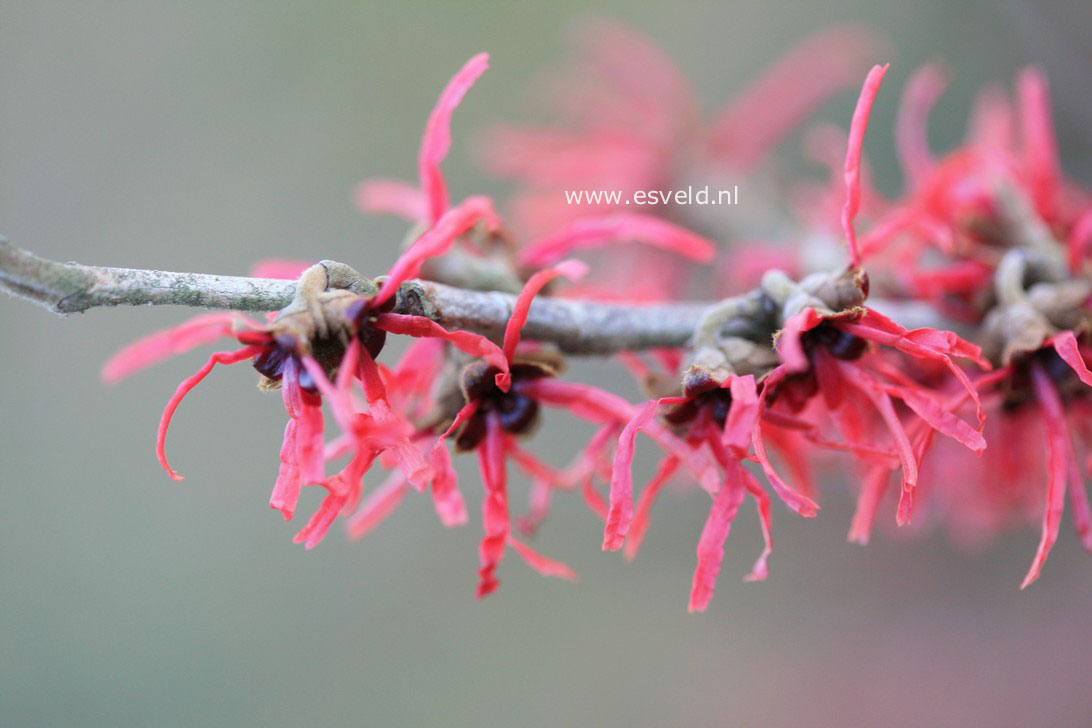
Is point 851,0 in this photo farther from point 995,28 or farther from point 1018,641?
point 1018,641

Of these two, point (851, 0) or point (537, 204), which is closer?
point (537, 204)

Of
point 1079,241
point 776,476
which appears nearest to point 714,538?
point 776,476

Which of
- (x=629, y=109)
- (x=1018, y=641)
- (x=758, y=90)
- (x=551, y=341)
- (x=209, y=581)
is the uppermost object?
(x=758, y=90)

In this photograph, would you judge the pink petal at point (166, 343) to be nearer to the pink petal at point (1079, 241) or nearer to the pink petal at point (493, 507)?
the pink petal at point (493, 507)

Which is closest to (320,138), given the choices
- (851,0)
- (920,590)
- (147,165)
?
(147,165)

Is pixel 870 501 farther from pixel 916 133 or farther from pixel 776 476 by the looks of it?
pixel 916 133

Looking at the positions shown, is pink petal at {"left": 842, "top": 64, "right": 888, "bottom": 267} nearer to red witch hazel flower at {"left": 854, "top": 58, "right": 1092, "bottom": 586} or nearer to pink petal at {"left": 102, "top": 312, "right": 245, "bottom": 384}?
red witch hazel flower at {"left": 854, "top": 58, "right": 1092, "bottom": 586}

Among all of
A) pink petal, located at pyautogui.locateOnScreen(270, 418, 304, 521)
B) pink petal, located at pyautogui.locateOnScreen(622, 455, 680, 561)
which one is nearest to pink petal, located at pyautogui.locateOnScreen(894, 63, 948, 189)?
pink petal, located at pyautogui.locateOnScreen(622, 455, 680, 561)
